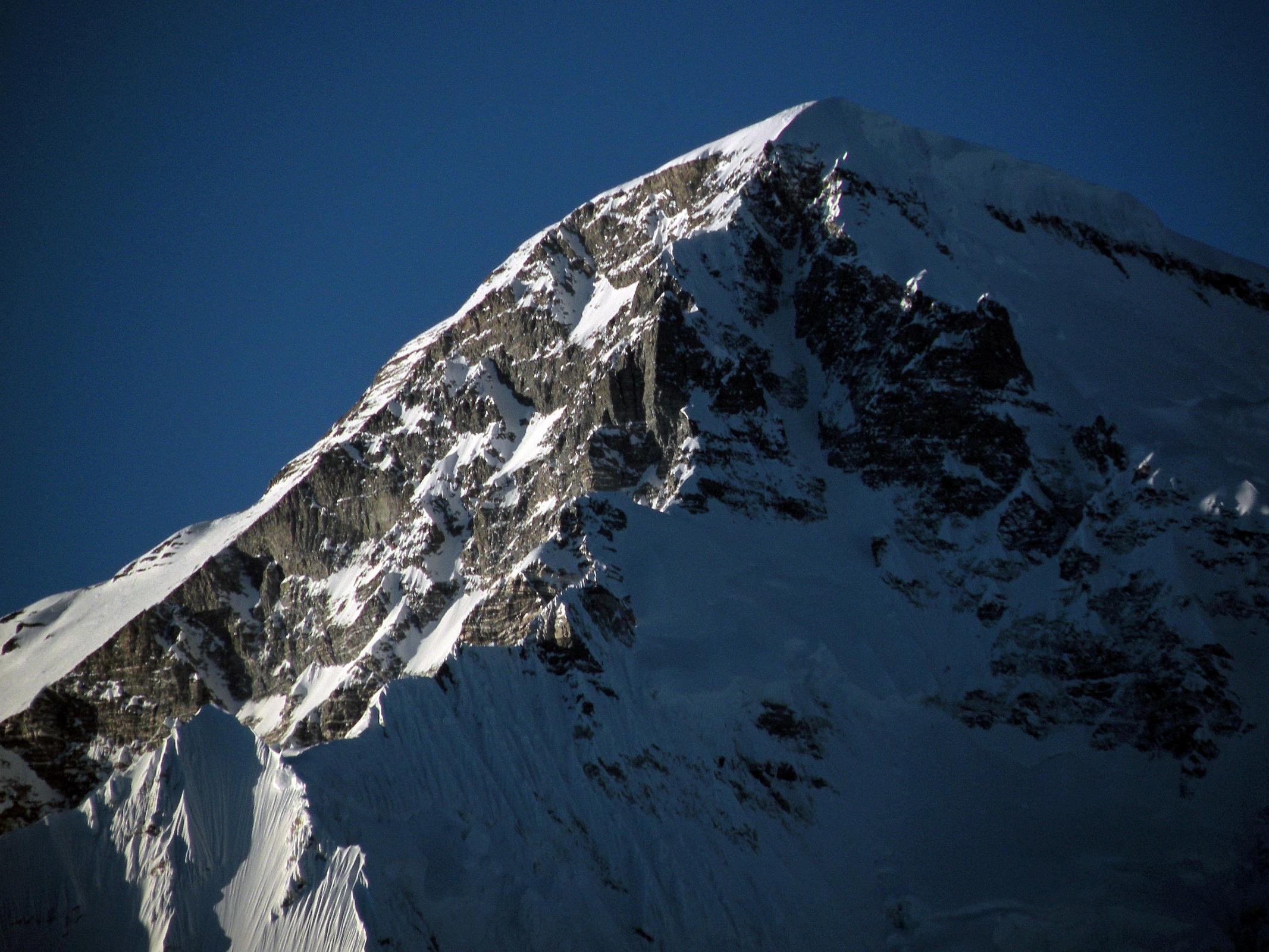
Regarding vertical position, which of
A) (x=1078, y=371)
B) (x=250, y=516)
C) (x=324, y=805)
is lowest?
(x=324, y=805)

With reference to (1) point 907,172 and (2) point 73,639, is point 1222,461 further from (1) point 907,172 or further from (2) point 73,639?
(2) point 73,639

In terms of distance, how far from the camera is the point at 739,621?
110m

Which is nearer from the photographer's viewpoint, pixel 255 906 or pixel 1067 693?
pixel 255 906

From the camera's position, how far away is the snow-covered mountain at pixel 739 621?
293ft

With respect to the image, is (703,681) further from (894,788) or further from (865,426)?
(865,426)

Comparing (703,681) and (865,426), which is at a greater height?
(865,426)

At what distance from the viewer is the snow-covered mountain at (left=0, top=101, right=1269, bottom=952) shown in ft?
293

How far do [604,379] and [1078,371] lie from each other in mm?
36045

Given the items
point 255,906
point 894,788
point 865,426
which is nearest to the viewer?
point 255,906

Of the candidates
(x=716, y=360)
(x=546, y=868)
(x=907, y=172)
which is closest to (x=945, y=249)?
(x=907, y=172)

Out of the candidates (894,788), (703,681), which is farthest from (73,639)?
(894,788)

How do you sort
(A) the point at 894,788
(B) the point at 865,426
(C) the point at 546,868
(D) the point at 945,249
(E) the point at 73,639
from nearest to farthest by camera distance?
(C) the point at 546,868
(A) the point at 894,788
(B) the point at 865,426
(D) the point at 945,249
(E) the point at 73,639

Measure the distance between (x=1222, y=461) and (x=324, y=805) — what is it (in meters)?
68.2

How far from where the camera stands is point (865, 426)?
411 ft
